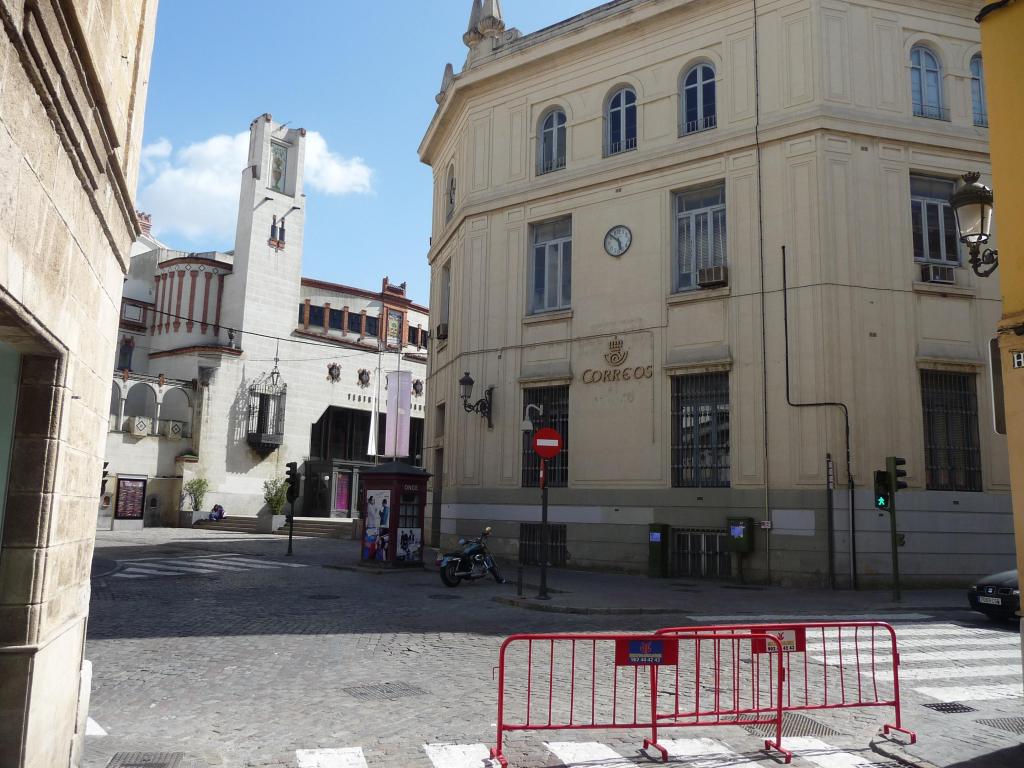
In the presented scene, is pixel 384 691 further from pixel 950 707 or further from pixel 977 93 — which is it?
pixel 977 93

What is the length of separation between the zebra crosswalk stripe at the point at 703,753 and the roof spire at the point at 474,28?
22861mm

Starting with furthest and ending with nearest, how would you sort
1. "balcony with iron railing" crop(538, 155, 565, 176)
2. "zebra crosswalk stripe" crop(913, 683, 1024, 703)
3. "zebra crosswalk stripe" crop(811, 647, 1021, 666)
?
1. "balcony with iron railing" crop(538, 155, 565, 176)
2. "zebra crosswalk stripe" crop(811, 647, 1021, 666)
3. "zebra crosswalk stripe" crop(913, 683, 1024, 703)

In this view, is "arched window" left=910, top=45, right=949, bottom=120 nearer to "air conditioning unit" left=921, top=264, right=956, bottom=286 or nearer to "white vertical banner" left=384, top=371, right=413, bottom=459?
"air conditioning unit" left=921, top=264, right=956, bottom=286

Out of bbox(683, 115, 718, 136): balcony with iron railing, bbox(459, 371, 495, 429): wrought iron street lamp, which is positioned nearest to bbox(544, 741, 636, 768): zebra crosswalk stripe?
bbox(459, 371, 495, 429): wrought iron street lamp

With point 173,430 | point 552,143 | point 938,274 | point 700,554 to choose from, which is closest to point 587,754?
point 700,554

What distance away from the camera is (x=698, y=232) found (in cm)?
2061

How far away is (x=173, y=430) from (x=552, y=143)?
23750 mm

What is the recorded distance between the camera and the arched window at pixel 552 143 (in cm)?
2319

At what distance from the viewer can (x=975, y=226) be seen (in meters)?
9.74

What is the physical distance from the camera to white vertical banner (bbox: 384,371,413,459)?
29.9 meters

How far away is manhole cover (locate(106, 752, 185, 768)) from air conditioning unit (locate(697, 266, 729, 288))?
16.1 m

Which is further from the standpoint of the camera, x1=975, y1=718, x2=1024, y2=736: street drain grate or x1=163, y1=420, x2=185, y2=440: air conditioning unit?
x1=163, y1=420, x2=185, y2=440: air conditioning unit

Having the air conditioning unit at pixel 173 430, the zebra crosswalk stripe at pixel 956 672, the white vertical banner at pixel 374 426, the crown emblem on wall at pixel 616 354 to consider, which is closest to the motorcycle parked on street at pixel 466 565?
the crown emblem on wall at pixel 616 354

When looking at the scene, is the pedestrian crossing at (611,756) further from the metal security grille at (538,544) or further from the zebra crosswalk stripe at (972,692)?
the metal security grille at (538,544)
